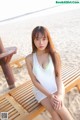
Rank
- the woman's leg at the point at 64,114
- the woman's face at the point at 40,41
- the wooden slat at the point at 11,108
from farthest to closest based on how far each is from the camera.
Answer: the wooden slat at the point at 11,108
the woman's face at the point at 40,41
the woman's leg at the point at 64,114

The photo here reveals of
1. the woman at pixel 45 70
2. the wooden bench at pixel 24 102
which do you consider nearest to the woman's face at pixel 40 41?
the woman at pixel 45 70

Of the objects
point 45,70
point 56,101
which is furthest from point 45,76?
point 56,101

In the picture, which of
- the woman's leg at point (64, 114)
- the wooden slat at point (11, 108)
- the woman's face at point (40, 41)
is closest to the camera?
the woman's leg at point (64, 114)

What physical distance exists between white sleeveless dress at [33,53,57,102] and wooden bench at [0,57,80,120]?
6.0 inches

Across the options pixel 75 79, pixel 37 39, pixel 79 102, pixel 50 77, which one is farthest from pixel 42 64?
pixel 79 102

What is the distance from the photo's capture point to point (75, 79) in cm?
337

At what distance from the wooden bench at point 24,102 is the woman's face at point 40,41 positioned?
0.76 m

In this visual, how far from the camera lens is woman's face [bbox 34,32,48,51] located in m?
2.60

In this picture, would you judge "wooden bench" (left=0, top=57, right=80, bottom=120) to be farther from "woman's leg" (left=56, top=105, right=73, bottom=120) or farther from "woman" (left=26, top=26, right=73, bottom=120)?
"woman's leg" (left=56, top=105, right=73, bottom=120)

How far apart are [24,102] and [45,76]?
484 millimetres

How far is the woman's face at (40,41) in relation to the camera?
2599 millimetres

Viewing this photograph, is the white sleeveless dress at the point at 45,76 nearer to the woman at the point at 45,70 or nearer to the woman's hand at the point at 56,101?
the woman at the point at 45,70

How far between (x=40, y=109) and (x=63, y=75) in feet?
3.32

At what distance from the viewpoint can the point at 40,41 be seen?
2.61m
